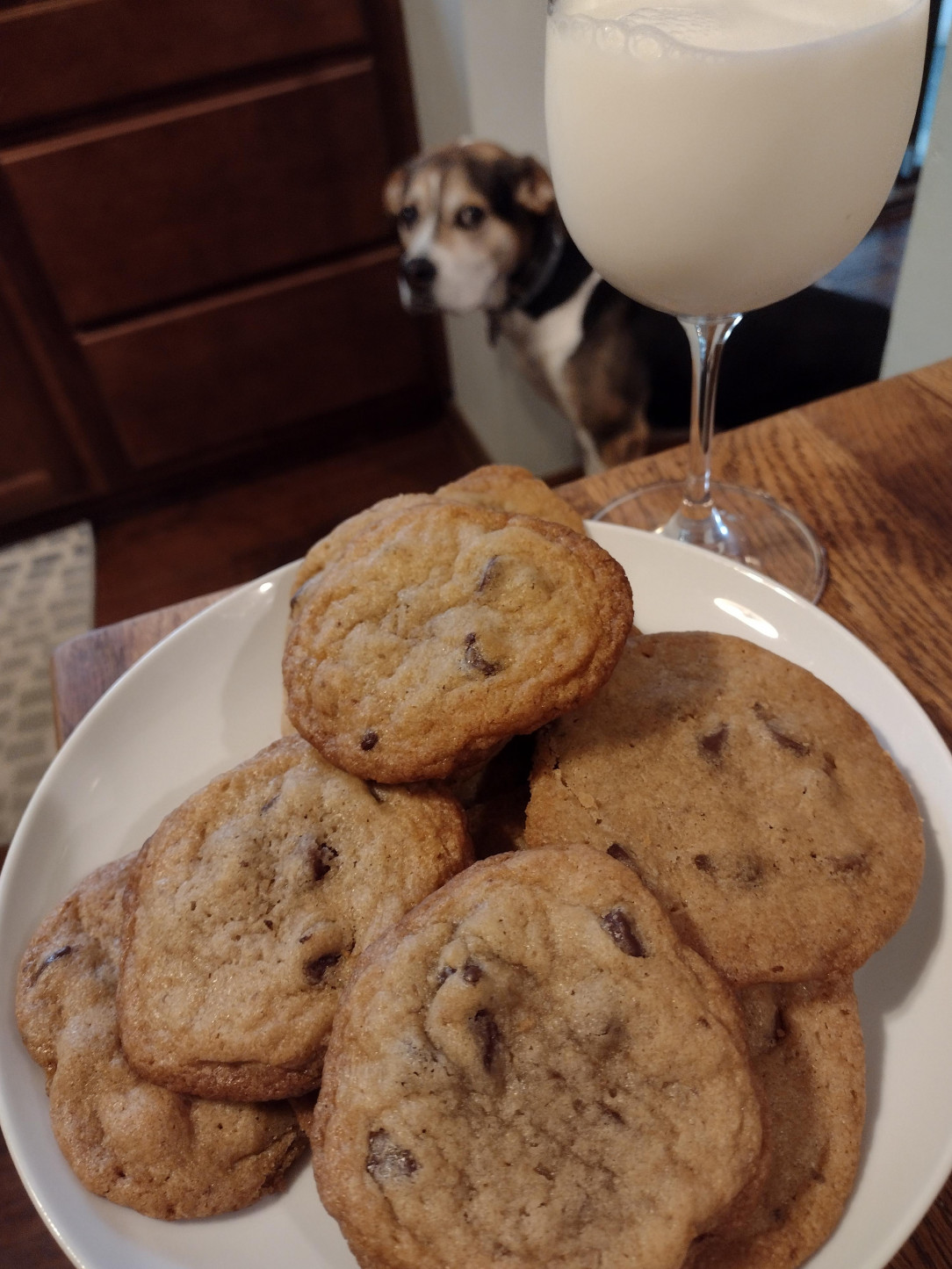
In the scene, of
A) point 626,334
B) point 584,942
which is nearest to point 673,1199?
point 584,942

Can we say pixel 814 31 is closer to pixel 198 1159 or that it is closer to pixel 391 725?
pixel 391 725

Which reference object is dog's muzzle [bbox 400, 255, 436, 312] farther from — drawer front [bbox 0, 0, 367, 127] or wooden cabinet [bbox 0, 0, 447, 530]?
drawer front [bbox 0, 0, 367, 127]

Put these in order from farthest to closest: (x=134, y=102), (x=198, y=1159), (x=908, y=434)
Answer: (x=134, y=102), (x=908, y=434), (x=198, y=1159)

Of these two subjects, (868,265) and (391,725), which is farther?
(868,265)

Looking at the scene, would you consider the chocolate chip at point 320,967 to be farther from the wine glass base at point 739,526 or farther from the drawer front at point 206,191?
the drawer front at point 206,191

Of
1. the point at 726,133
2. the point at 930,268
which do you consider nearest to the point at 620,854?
the point at 726,133

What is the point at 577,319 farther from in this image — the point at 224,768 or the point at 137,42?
the point at 224,768
